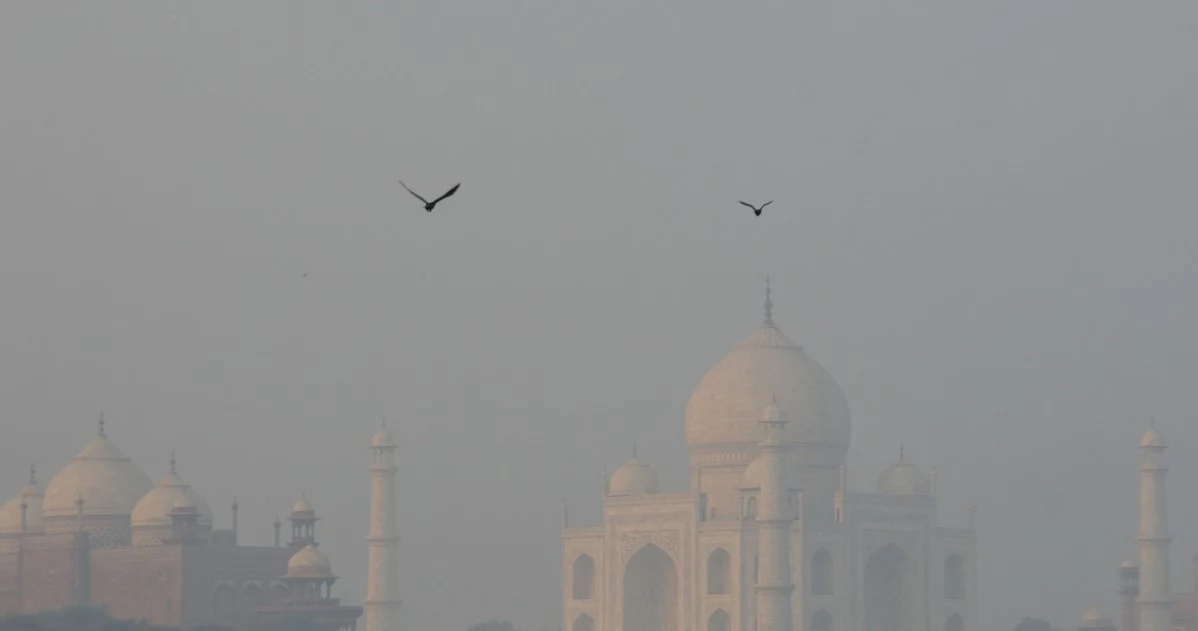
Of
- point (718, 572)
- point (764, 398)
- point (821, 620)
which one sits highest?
point (764, 398)

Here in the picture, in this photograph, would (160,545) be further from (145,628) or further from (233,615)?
(145,628)

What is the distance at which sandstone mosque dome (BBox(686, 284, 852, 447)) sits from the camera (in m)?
66.9

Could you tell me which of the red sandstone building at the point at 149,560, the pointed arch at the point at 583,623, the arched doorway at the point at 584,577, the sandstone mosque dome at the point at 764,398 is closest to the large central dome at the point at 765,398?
the sandstone mosque dome at the point at 764,398

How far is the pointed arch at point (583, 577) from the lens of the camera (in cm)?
6744

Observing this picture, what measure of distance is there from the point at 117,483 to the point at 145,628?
13.5 m

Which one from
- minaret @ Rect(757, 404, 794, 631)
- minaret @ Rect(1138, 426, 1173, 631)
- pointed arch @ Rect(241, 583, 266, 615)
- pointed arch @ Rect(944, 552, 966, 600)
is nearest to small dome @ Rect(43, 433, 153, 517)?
pointed arch @ Rect(241, 583, 266, 615)

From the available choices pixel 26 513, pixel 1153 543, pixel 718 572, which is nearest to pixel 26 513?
pixel 26 513

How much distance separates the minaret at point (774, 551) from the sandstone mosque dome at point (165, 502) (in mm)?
12704

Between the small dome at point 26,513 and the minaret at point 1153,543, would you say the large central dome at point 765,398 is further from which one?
the small dome at point 26,513

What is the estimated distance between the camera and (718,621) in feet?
212

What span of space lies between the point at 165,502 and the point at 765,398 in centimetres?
1414

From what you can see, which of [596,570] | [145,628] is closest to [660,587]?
[596,570]

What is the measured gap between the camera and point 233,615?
62.6 m

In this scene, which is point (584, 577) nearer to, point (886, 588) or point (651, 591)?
point (651, 591)
